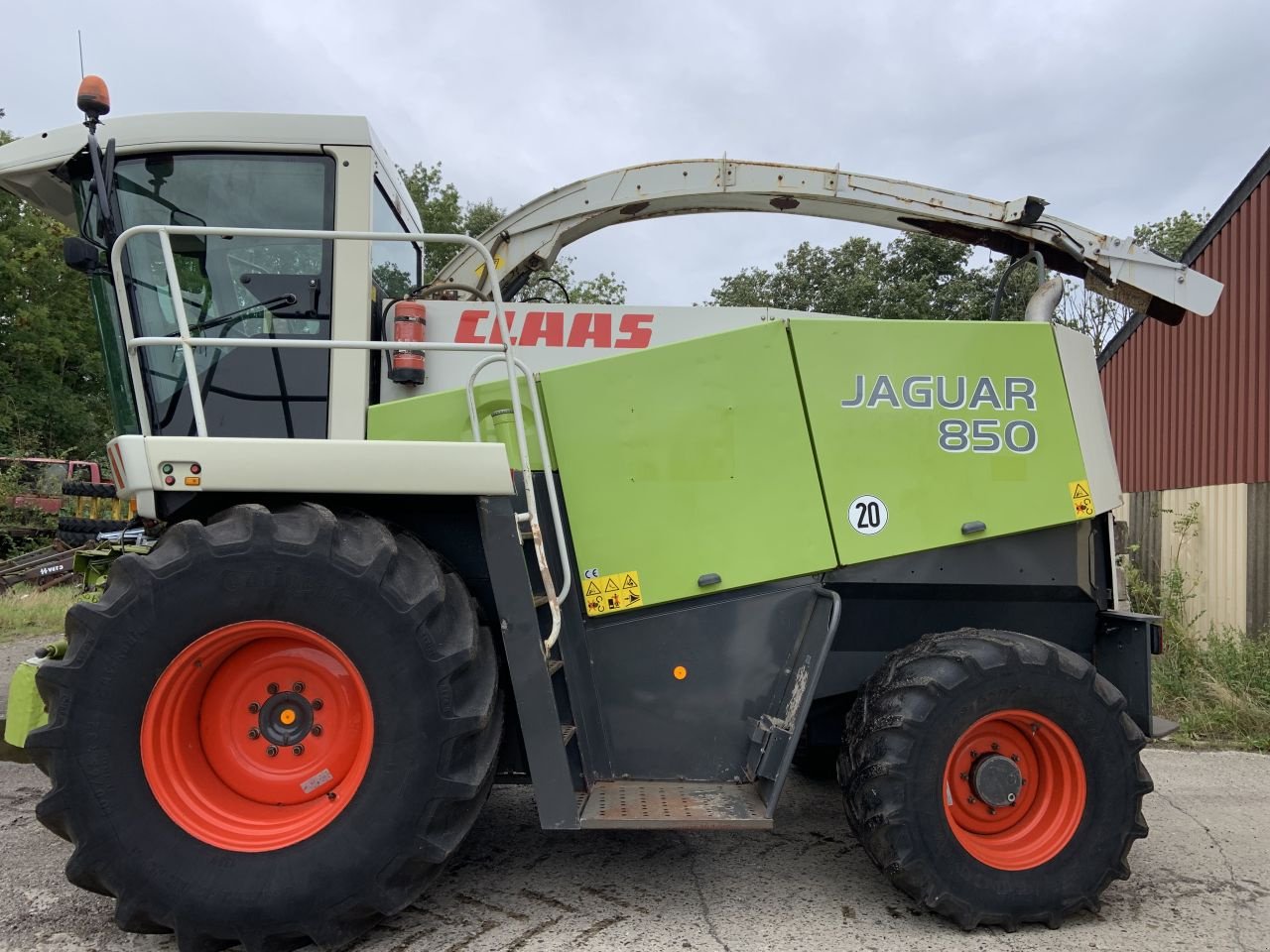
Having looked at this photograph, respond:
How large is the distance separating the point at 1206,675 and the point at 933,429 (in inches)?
198

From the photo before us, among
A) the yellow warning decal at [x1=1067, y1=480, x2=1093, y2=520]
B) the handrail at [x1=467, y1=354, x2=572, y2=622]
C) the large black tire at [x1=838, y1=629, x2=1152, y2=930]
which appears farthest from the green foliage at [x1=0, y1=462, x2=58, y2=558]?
the yellow warning decal at [x1=1067, y1=480, x2=1093, y2=520]

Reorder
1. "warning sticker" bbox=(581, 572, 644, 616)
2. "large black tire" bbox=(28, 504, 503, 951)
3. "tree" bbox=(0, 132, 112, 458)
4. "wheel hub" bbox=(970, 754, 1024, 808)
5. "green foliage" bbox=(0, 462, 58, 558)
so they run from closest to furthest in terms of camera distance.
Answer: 1. "large black tire" bbox=(28, 504, 503, 951)
2. "wheel hub" bbox=(970, 754, 1024, 808)
3. "warning sticker" bbox=(581, 572, 644, 616)
4. "green foliage" bbox=(0, 462, 58, 558)
5. "tree" bbox=(0, 132, 112, 458)

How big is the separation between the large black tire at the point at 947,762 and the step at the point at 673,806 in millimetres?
385

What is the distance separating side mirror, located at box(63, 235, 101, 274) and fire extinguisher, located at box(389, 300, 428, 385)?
1077mm

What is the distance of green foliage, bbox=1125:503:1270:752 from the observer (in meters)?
6.14

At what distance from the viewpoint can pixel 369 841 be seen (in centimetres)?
271

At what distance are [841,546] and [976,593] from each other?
0.64 metres

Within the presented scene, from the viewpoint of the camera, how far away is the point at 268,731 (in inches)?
113

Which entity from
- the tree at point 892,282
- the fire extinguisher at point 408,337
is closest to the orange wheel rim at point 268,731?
the fire extinguisher at point 408,337

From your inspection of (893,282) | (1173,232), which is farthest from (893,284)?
(1173,232)

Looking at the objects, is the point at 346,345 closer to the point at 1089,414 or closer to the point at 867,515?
the point at 867,515

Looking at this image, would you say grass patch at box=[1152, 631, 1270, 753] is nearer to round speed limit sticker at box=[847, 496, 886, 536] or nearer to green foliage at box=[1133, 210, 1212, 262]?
round speed limit sticker at box=[847, 496, 886, 536]

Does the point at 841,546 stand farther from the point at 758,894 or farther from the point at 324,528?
the point at 324,528

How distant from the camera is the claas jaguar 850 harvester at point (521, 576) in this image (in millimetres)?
2725
